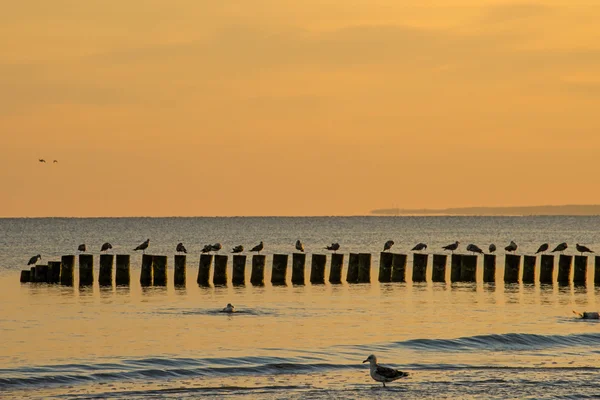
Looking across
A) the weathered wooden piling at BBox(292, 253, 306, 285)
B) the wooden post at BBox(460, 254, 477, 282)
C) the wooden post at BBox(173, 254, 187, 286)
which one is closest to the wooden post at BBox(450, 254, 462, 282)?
the wooden post at BBox(460, 254, 477, 282)

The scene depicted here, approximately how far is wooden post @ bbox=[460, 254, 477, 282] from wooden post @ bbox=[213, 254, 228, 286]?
888 centimetres

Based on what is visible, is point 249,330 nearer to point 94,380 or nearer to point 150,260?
point 94,380

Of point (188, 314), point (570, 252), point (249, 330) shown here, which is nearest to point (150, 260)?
point (188, 314)

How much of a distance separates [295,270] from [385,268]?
11.3 ft

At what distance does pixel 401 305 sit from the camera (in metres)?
35.7

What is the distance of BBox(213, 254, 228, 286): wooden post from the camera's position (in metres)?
42.9

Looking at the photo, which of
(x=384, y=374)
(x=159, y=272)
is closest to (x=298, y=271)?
(x=159, y=272)

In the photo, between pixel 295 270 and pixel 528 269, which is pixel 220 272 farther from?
pixel 528 269

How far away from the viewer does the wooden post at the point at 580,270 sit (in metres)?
43.5

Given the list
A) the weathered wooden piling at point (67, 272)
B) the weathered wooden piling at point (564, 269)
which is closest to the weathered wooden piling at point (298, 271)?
the weathered wooden piling at point (67, 272)

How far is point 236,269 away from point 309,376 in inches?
866

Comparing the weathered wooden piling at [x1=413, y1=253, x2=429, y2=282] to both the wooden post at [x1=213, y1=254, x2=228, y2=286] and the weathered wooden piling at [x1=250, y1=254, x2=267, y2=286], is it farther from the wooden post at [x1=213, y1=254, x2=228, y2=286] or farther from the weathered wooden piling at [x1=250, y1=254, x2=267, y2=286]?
the wooden post at [x1=213, y1=254, x2=228, y2=286]

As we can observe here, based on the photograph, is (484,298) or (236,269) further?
(236,269)

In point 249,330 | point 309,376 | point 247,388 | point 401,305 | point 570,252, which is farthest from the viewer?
point 570,252
